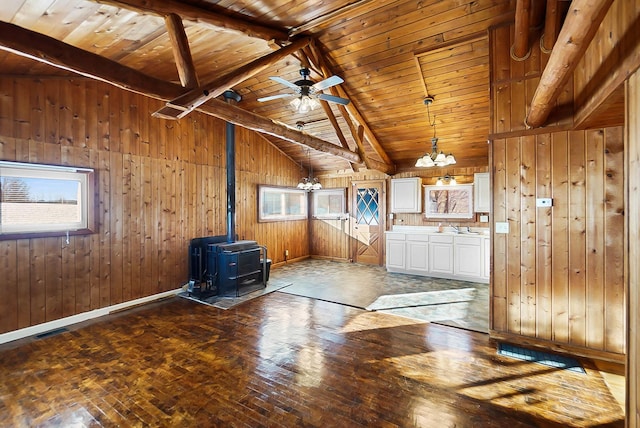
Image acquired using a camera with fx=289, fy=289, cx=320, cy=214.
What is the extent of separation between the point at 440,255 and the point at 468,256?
1.74 feet

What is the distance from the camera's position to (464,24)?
3.63 meters

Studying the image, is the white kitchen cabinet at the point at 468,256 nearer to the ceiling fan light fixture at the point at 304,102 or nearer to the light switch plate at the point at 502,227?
the light switch plate at the point at 502,227

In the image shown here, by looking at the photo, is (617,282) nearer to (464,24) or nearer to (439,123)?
(464,24)

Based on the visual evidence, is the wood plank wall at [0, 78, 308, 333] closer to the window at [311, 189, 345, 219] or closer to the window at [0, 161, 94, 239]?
the window at [0, 161, 94, 239]

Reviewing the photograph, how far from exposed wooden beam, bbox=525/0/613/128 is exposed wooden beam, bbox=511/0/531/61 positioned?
0.94m

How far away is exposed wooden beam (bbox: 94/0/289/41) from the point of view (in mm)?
2477

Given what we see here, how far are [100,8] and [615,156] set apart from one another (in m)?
4.86

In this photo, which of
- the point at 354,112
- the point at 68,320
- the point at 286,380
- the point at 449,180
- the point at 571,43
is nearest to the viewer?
the point at 571,43

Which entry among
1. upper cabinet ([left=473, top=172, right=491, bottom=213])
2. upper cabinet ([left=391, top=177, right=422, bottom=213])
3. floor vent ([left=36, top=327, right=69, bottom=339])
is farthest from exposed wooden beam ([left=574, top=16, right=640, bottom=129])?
floor vent ([left=36, top=327, right=69, bottom=339])

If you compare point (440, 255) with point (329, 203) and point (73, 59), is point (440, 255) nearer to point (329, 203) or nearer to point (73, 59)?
point (329, 203)

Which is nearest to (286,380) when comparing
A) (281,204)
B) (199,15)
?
(199,15)

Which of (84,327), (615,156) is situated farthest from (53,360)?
(615,156)

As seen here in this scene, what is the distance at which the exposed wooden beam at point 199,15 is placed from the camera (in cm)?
248

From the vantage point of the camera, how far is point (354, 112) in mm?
5574
